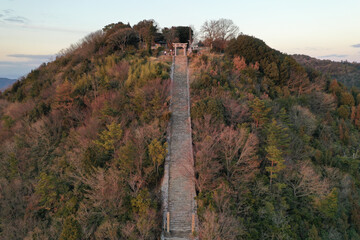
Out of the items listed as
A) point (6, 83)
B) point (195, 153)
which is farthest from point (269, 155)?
point (6, 83)

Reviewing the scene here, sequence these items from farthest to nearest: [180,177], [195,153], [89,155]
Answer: [195,153], [180,177], [89,155]

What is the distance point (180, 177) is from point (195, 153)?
2358 millimetres

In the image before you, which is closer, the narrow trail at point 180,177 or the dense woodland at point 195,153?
the narrow trail at point 180,177

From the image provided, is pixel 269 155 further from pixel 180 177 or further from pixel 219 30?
pixel 219 30

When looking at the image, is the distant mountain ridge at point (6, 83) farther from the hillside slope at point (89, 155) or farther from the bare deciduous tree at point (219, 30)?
the bare deciduous tree at point (219, 30)

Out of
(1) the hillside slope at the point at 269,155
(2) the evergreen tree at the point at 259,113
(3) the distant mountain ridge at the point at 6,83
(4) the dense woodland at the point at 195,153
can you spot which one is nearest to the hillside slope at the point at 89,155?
(4) the dense woodland at the point at 195,153

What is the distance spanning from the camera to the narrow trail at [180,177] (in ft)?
46.0

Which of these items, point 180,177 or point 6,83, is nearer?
point 180,177

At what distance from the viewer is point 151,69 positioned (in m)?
28.2

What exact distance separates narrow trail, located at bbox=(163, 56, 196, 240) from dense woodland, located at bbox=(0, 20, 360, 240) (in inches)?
30.2

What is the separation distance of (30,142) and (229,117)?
20.2 meters

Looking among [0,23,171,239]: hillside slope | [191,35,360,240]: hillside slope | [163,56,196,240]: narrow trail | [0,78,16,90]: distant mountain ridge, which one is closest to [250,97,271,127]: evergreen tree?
[191,35,360,240]: hillside slope

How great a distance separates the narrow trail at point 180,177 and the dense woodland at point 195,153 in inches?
30.2

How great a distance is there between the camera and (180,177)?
671 inches
